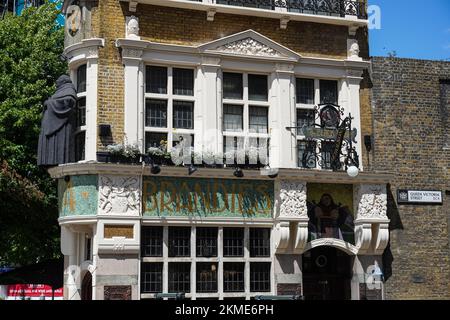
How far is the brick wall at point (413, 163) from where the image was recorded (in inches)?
760

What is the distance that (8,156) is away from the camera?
23000 millimetres

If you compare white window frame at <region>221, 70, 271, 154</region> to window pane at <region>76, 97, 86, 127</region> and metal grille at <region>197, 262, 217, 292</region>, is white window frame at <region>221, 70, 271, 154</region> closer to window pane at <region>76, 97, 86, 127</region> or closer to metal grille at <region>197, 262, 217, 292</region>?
metal grille at <region>197, 262, 217, 292</region>

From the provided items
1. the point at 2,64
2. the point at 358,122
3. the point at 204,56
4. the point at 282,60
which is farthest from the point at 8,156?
the point at 358,122

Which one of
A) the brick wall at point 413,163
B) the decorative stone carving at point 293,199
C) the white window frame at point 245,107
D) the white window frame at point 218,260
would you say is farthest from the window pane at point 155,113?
the brick wall at point 413,163

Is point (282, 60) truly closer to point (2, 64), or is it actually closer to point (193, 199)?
point (193, 199)

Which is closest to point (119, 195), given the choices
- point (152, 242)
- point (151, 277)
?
point (152, 242)

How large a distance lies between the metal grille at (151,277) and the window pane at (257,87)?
17.2ft

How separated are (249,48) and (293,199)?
426 cm

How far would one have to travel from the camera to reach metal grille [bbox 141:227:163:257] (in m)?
17.2

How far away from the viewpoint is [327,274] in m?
19.2

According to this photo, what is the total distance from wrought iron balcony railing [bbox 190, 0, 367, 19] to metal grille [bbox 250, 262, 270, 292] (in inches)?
278

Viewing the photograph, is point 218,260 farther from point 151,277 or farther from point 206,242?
point 151,277

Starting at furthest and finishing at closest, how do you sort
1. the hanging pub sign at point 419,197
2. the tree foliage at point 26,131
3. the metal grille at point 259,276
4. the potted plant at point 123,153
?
the tree foliage at point 26,131
the hanging pub sign at point 419,197
the metal grille at point 259,276
the potted plant at point 123,153

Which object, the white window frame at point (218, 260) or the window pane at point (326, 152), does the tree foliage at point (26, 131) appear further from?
the window pane at point (326, 152)
